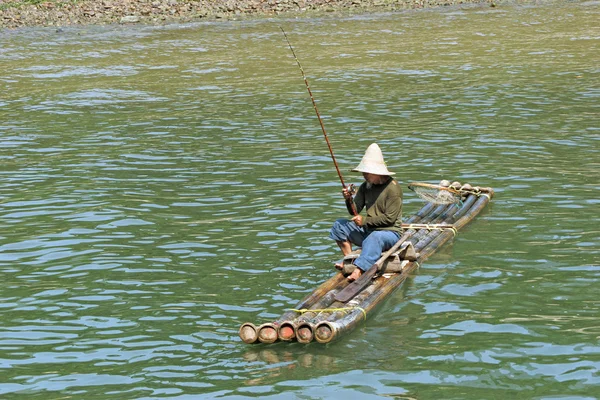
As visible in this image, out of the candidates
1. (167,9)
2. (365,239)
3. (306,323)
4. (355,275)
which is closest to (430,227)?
(365,239)

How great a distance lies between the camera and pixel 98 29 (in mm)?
41625

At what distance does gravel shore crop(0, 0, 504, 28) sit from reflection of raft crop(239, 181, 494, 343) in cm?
2992

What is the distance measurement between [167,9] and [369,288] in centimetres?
3567

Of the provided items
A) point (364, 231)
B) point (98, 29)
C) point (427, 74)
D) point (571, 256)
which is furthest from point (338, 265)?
point (98, 29)

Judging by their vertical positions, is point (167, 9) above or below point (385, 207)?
above

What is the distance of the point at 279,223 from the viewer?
14.5 metres

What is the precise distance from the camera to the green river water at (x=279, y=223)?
951cm

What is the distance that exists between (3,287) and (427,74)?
17.3 meters

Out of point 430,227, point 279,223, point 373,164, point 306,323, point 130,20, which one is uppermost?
point 373,164

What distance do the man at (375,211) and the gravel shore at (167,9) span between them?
105 feet

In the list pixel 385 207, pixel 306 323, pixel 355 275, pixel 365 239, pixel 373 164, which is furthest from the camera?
pixel 385 207

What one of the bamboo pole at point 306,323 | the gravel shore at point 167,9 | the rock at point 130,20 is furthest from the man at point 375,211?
the rock at point 130,20

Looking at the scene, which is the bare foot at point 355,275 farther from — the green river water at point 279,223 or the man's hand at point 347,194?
the man's hand at point 347,194

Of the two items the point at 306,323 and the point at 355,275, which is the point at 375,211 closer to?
the point at 355,275
